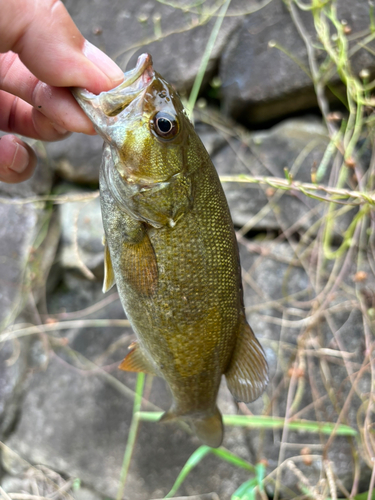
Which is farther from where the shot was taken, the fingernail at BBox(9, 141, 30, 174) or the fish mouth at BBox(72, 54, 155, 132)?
the fingernail at BBox(9, 141, 30, 174)

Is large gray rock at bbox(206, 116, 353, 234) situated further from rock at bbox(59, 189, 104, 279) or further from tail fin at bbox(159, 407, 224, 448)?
tail fin at bbox(159, 407, 224, 448)

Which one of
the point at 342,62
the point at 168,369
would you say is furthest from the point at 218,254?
the point at 342,62

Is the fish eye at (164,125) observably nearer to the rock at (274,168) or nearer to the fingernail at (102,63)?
the fingernail at (102,63)

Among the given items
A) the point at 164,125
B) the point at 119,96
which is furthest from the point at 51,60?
the point at 164,125

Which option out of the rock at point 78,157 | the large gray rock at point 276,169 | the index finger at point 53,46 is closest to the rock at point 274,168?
the large gray rock at point 276,169

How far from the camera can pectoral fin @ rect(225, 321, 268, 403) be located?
2.84 feet

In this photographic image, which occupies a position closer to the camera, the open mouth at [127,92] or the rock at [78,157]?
the open mouth at [127,92]

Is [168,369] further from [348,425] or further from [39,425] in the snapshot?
[39,425]

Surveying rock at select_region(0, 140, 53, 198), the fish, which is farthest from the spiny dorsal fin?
rock at select_region(0, 140, 53, 198)

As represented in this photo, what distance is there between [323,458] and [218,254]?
1.04 meters

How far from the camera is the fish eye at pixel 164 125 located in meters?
0.71

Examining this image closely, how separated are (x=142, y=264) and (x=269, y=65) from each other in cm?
134

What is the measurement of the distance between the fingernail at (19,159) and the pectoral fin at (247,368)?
0.82 metres

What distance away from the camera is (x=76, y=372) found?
1710mm
